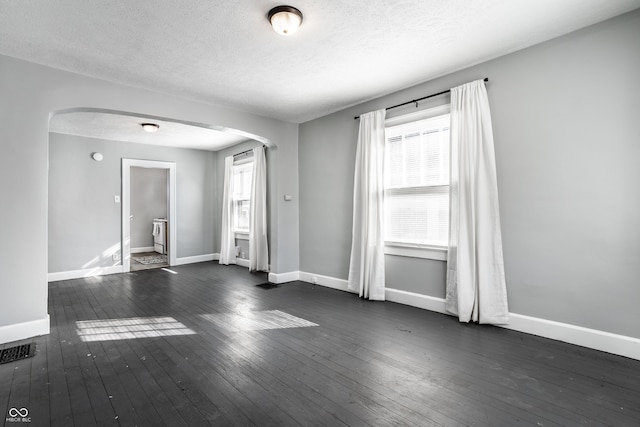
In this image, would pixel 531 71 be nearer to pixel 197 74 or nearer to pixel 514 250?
pixel 514 250

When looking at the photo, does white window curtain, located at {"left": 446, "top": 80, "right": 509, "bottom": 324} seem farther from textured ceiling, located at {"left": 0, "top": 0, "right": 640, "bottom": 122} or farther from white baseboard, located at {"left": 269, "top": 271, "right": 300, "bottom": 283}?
white baseboard, located at {"left": 269, "top": 271, "right": 300, "bottom": 283}

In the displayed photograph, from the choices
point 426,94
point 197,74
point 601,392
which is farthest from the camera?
point 426,94

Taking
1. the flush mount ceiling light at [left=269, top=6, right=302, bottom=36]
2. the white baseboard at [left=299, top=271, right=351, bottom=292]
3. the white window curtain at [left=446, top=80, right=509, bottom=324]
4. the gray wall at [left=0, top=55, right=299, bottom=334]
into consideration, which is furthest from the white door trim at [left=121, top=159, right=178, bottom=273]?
the white window curtain at [left=446, top=80, right=509, bottom=324]

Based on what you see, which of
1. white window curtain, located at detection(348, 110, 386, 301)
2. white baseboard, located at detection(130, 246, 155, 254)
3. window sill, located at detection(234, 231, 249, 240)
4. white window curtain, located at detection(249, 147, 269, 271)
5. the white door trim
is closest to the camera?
white window curtain, located at detection(348, 110, 386, 301)

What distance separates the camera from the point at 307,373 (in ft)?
7.53

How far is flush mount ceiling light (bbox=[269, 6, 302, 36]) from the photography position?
2.33m

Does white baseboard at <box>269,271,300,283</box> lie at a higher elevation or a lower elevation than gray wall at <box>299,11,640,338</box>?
lower

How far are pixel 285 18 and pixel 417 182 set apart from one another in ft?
8.01

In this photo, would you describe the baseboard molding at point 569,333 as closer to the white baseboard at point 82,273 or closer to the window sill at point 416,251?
the window sill at point 416,251

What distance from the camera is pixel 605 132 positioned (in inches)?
103

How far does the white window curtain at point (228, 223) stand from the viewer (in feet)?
23.2

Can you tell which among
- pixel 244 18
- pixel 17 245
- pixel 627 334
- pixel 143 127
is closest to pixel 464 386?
pixel 627 334

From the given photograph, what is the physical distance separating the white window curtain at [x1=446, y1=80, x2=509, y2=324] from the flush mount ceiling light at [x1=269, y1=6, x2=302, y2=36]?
2010 mm

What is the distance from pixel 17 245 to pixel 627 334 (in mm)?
5657
